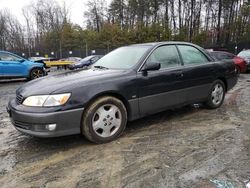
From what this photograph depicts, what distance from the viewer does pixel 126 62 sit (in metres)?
4.96

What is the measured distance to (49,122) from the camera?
3.78 meters

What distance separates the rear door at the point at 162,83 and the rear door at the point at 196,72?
0.18 m

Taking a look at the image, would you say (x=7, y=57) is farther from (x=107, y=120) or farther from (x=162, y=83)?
(x=107, y=120)

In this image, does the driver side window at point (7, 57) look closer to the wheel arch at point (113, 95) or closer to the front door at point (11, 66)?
the front door at point (11, 66)

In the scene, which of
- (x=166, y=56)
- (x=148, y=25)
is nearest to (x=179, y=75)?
(x=166, y=56)

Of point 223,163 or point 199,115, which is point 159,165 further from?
point 199,115

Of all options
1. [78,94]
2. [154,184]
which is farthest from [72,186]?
[78,94]

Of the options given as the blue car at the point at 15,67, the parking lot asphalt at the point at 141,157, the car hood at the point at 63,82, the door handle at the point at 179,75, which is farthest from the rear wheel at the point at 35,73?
the door handle at the point at 179,75

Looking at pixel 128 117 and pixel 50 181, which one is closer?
pixel 50 181

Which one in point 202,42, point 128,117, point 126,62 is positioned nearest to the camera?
point 128,117

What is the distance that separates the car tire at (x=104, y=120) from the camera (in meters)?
4.08

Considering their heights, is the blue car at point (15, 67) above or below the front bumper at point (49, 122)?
above

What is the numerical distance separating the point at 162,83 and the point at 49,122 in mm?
2051

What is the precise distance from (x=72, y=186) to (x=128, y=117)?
1728 millimetres
